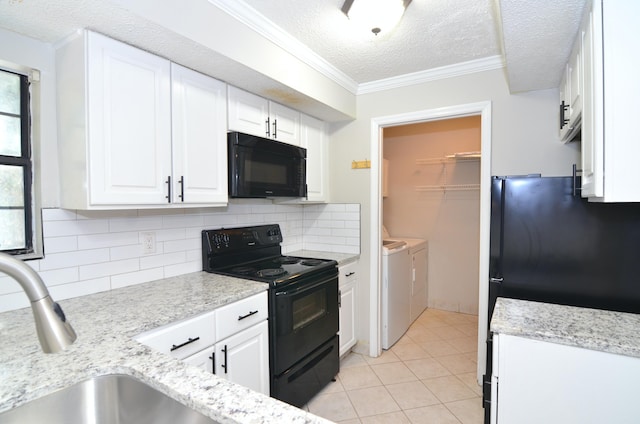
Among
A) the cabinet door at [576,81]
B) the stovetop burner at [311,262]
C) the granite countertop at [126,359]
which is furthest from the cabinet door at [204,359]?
the cabinet door at [576,81]

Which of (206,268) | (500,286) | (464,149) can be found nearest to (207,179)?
(206,268)

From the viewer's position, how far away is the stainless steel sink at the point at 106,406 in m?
0.81

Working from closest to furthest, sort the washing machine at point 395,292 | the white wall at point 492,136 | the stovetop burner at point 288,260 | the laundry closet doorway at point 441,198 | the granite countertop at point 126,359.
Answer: the granite countertop at point 126,359, the white wall at point 492,136, the stovetop burner at point 288,260, the washing machine at point 395,292, the laundry closet doorway at point 441,198

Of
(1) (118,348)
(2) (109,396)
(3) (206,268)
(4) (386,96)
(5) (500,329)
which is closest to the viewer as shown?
(2) (109,396)

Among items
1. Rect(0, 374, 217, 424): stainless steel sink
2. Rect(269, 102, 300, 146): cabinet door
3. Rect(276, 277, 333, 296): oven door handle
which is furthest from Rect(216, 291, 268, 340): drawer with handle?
Rect(269, 102, 300, 146): cabinet door

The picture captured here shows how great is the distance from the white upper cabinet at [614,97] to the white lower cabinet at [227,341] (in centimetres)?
163

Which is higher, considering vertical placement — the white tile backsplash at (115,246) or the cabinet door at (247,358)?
the white tile backsplash at (115,246)

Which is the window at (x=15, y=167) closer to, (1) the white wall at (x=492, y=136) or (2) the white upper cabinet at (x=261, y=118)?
(2) the white upper cabinet at (x=261, y=118)

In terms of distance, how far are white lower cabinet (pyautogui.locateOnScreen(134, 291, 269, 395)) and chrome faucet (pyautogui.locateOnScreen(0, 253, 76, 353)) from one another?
767 millimetres

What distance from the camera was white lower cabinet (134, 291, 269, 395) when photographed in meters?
1.42

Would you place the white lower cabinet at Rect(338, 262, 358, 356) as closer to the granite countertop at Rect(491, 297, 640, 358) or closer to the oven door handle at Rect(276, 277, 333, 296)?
the oven door handle at Rect(276, 277, 333, 296)

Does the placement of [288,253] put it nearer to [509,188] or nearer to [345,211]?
[345,211]

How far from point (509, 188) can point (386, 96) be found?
1.33 m

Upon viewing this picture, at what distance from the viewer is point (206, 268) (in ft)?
7.14
